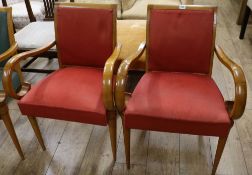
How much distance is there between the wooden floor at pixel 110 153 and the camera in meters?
1.53

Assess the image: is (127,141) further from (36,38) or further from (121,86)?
(36,38)

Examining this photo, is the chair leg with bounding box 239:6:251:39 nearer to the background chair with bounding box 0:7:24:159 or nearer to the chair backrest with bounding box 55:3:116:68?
the chair backrest with bounding box 55:3:116:68

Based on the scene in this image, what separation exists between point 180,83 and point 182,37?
0.27 m

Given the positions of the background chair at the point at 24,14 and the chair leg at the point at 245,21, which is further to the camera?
the chair leg at the point at 245,21

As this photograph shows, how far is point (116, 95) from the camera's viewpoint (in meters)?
1.23

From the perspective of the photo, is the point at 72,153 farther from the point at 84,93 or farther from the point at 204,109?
the point at 204,109

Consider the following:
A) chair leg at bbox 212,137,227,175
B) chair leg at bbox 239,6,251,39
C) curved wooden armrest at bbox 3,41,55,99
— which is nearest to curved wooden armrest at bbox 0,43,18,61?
curved wooden armrest at bbox 3,41,55,99

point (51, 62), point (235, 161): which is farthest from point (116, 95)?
point (51, 62)

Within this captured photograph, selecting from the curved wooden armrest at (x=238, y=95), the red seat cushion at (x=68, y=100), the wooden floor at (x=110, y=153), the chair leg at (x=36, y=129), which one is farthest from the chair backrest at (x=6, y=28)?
the curved wooden armrest at (x=238, y=95)

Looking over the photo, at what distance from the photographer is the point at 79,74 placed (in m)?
1.54

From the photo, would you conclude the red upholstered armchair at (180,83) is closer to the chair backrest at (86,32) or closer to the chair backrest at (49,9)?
the chair backrest at (86,32)

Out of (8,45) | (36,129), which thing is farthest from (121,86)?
(8,45)

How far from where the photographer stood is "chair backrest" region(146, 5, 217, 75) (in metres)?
1.45

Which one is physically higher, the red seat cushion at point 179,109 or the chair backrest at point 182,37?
the chair backrest at point 182,37
